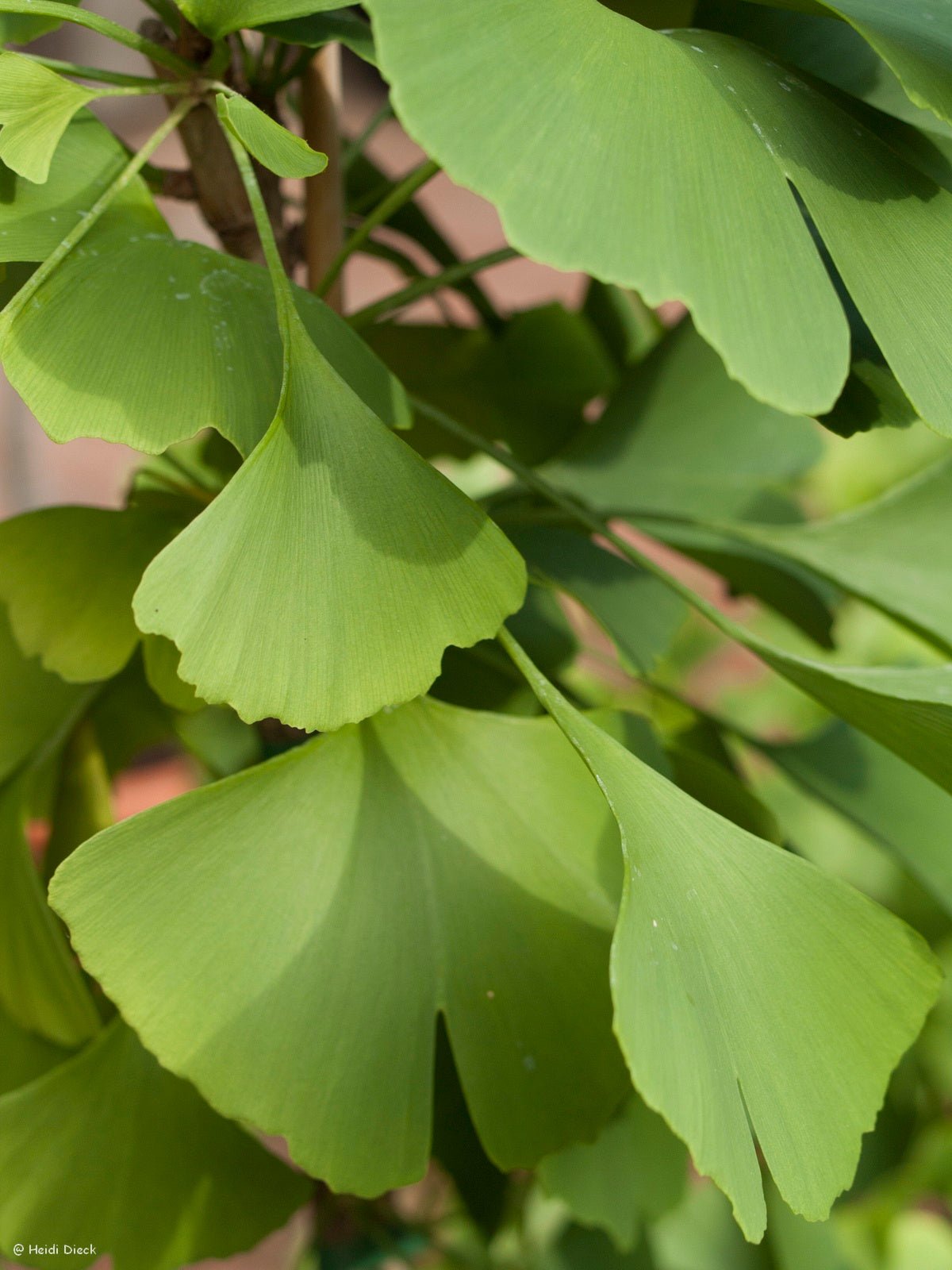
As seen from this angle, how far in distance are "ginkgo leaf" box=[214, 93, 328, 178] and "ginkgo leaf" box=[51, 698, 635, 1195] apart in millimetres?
176

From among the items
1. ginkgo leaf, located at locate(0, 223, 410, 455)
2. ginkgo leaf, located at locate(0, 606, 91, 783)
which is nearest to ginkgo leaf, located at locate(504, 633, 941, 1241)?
ginkgo leaf, located at locate(0, 223, 410, 455)

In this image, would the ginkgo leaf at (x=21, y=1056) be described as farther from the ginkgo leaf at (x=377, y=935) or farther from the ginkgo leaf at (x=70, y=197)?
the ginkgo leaf at (x=70, y=197)

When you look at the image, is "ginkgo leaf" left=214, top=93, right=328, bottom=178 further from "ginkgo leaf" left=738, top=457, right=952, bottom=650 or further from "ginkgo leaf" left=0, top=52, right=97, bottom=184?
"ginkgo leaf" left=738, top=457, right=952, bottom=650

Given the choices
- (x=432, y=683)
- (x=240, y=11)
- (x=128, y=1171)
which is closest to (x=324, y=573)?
(x=432, y=683)

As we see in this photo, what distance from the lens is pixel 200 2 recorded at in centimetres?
32

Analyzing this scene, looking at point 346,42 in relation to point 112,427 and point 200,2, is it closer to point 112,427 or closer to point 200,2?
point 200,2

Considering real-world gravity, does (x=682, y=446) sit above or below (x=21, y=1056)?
above

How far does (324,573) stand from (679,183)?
0.13 metres

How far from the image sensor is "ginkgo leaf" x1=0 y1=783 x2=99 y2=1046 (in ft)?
1.47

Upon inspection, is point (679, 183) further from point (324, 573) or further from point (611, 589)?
point (611, 589)

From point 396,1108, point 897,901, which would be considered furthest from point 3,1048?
point 897,901

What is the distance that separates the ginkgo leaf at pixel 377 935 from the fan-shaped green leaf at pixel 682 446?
258 millimetres

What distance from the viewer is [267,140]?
0.99ft

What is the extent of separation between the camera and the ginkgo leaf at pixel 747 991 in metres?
0.26
